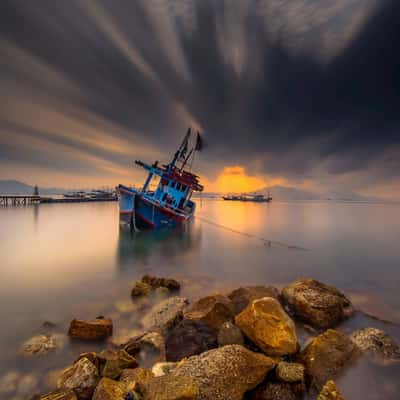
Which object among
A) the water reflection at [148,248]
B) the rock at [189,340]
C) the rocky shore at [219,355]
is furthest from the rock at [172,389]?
the water reflection at [148,248]

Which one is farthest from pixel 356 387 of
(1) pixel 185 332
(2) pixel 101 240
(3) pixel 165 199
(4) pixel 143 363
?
(3) pixel 165 199

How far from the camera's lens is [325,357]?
4.53 meters

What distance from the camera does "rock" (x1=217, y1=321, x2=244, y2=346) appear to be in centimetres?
487

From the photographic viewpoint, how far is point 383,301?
9461mm

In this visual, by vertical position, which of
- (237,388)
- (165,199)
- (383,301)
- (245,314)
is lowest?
(383,301)

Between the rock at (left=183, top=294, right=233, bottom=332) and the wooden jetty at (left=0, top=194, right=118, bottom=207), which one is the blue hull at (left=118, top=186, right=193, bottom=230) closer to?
the rock at (left=183, top=294, right=233, bottom=332)

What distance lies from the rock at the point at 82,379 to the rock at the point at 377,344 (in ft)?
19.5

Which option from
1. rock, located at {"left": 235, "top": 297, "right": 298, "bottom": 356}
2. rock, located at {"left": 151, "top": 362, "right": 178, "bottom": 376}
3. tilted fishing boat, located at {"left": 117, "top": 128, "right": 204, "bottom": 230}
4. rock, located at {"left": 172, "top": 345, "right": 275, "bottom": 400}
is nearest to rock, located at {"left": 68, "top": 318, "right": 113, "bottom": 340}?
rock, located at {"left": 151, "top": 362, "right": 178, "bottom": 376}

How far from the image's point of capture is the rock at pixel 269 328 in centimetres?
452

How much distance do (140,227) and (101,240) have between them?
15.7 ft

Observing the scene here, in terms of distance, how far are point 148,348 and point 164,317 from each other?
120 cm

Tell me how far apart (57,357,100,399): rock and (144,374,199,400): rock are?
4.23 ft

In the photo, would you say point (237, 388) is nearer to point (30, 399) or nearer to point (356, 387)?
point (356, 387)

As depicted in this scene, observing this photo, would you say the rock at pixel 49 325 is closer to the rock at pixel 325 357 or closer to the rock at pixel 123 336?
the rock at pixel 123 336
